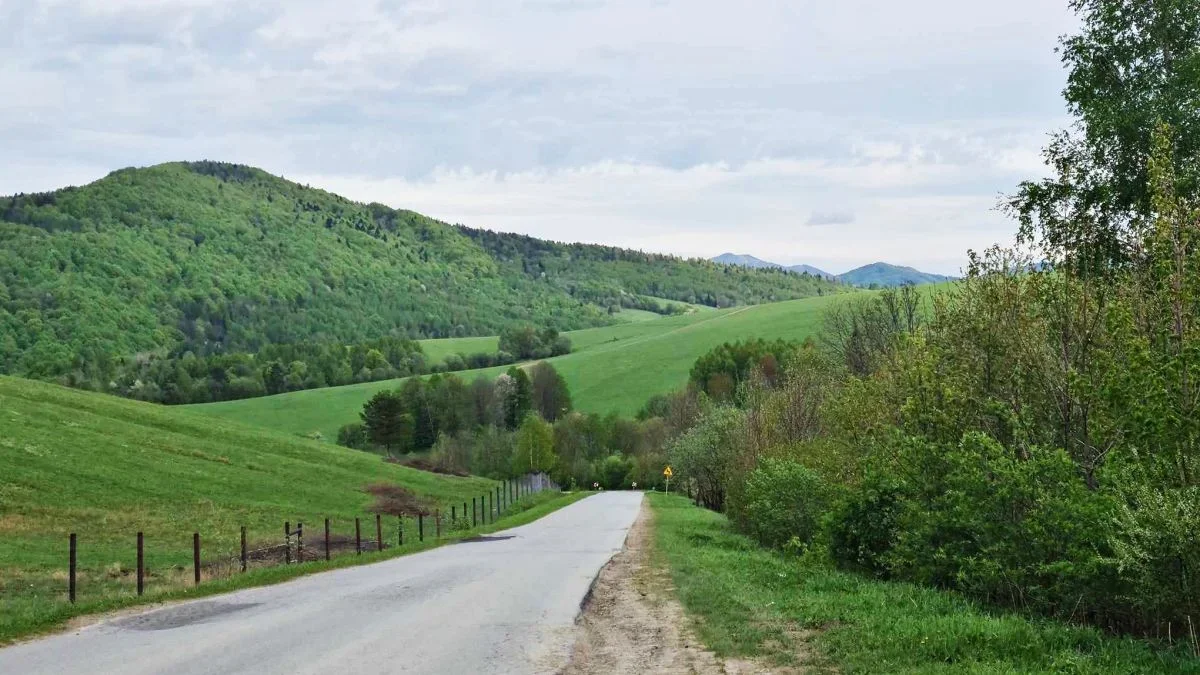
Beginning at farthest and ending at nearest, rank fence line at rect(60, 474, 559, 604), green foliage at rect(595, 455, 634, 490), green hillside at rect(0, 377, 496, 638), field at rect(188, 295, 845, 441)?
field at rect(188, 295, 845, 441) < green foliage at rect(595, 455, 634, 490) < green hillside at rect(0, 377, 496, 638) < fence line at rect(60, 474, 559, 604)

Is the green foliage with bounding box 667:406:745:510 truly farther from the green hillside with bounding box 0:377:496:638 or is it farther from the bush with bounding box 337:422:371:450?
the bush with bounding box 337:422:371:450

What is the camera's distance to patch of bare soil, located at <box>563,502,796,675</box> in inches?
430

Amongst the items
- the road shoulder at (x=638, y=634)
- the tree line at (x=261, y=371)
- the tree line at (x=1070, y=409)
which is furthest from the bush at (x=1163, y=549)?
the tree line at (x=261, y=371)

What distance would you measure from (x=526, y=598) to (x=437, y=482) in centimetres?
6219

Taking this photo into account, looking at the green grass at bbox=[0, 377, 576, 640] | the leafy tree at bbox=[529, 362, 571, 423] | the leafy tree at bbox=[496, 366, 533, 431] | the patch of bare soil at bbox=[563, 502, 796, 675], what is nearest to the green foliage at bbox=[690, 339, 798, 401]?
the leafy tree at bbox=[529, 362, 571, 423]

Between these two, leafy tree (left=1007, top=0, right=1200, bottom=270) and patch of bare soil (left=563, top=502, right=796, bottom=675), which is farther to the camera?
leafy tree (left=1007, top=0, right=1200, bottom=270)

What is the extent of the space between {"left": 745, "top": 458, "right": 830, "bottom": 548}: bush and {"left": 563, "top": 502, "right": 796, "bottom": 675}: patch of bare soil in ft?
16.8

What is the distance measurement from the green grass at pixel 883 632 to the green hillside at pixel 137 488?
978 centimetres

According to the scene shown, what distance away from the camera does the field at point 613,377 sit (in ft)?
471

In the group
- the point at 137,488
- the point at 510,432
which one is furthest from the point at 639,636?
the point at 510,432

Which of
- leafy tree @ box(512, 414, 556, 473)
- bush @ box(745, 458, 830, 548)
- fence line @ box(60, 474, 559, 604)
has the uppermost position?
bush @ box(745, 458, 830, 548)

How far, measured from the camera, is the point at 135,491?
4647 centimetres

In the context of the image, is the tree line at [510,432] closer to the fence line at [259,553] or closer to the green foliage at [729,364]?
the green foliage at [729,364]

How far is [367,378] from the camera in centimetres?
18362
